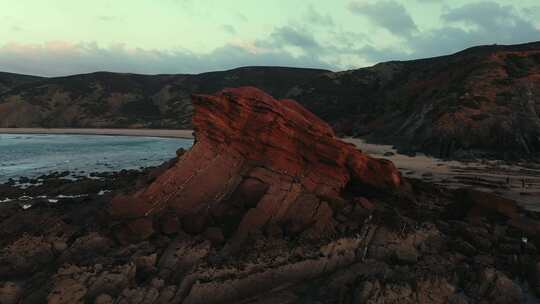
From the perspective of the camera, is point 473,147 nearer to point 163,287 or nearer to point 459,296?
point 459,296

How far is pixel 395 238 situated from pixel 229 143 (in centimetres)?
724

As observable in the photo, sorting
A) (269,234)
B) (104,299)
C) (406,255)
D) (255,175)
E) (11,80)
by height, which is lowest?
(104,299)

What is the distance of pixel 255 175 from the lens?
16.7 meters

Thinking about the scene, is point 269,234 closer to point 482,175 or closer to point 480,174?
point 482,175

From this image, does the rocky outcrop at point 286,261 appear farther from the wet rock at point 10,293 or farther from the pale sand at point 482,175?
the pale sand at point 482,175

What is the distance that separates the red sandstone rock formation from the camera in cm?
1522

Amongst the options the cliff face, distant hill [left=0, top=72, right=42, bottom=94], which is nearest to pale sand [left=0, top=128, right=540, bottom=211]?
the cliff face

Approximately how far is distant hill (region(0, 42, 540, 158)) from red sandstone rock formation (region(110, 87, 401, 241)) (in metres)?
22.5

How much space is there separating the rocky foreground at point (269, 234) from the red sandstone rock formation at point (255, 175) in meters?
0.05

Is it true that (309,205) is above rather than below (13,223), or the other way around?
above

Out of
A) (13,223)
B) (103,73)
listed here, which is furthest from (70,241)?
(103,73)

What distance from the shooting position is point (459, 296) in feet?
38.0

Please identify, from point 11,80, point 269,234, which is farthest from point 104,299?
point 11,80

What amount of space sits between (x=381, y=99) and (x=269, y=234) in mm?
68758
